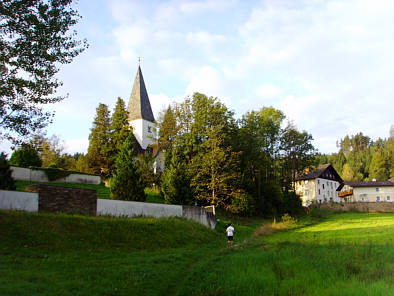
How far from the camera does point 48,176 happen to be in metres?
38.5

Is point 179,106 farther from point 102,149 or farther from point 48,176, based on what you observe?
point 48,176

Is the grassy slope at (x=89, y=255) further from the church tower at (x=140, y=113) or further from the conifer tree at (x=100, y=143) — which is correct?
the church tower at (x=140, y=113)

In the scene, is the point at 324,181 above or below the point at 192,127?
below

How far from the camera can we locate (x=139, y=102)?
70312 millimetres

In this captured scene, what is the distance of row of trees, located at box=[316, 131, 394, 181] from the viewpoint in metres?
106

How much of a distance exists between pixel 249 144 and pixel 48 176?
26245 millimetres

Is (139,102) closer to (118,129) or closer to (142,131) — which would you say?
(142,131)

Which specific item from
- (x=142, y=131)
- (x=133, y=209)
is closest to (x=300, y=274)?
(x=133, y=209)

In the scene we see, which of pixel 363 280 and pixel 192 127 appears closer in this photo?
pixel 363 280

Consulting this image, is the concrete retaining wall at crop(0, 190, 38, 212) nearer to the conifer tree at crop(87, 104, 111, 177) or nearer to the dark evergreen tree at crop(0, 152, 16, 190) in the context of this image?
the dark evergreen tree at crop(0, 152, 16, 190)

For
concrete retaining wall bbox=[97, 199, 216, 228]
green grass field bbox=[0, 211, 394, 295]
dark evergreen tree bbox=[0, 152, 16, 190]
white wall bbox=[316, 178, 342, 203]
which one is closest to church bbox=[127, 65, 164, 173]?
white wall bbox=[316, 178, 342, 203]

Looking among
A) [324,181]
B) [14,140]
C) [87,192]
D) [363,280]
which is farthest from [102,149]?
[324,181]

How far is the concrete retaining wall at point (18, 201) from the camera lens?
1833 cm

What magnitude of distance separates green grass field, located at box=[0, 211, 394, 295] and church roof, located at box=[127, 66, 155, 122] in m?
51.5
